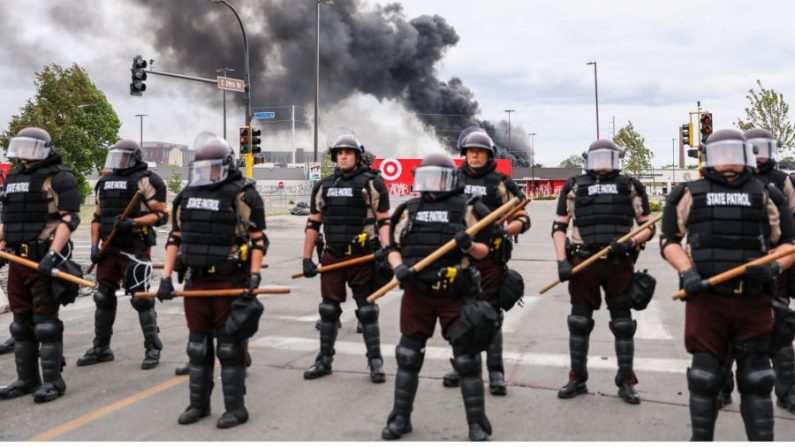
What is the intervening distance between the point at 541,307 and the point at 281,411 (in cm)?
524

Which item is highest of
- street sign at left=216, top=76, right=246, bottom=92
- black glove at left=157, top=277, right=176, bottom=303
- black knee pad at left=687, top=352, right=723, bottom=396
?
street sign at left=216, top=76, right=246, bottom=92

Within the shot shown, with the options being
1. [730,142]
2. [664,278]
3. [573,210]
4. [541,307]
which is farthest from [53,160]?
[664,278]

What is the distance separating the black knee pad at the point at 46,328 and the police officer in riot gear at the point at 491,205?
3.19m

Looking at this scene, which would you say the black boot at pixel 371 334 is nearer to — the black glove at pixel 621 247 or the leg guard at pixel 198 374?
the leg guard at pixel 198 374

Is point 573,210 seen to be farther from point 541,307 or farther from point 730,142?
point 541,307

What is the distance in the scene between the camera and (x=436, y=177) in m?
4.63

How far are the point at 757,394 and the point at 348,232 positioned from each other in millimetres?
3476

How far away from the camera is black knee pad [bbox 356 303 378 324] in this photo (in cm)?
614

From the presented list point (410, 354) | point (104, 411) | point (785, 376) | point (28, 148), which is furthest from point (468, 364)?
point (28, 148)

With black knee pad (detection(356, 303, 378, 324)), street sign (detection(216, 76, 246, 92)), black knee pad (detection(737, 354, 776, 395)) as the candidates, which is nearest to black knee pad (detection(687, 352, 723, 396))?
black knee pad (detection(737, 354, 776, 395))

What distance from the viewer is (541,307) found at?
9.55m

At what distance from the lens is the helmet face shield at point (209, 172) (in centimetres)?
498

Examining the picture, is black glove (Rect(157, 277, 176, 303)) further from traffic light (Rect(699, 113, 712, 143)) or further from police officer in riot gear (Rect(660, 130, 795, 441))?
traffic light (Rect(699, 113, 712, 143))

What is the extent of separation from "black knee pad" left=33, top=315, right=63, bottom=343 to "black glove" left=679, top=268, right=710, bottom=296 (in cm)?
473
